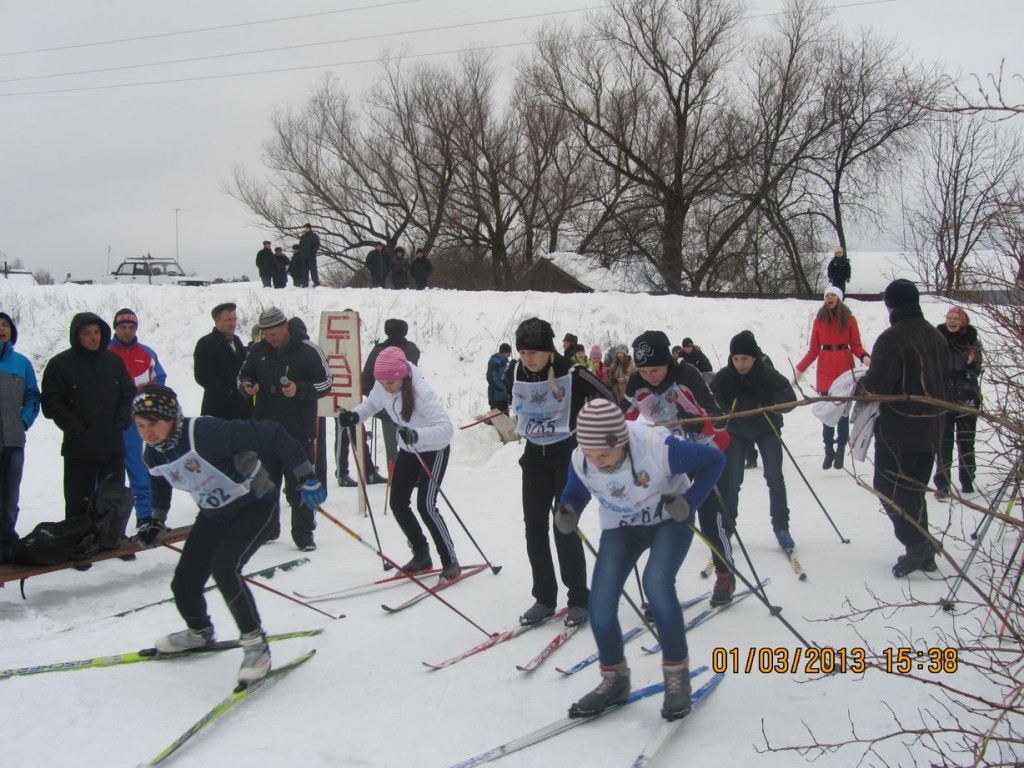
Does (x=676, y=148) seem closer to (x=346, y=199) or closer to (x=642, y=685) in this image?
(x=346, y=199)

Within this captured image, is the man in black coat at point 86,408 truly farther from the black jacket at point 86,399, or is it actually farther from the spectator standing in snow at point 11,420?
the spectator standing in snow at point 11,420

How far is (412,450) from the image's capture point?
5.57m

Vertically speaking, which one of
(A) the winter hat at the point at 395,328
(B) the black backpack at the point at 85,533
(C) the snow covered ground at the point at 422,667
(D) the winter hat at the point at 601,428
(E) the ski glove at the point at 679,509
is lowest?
(C) the snow covered ground at the point at 422,667

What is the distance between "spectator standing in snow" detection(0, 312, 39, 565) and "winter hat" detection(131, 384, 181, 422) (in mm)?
2378

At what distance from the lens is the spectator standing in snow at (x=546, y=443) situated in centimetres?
473

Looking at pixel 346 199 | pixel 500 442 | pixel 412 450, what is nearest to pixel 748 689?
pixel 412 450

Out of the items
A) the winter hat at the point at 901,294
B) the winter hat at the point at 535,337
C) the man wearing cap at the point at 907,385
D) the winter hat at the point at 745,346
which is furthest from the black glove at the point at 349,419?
the winter hat at the point at 901,294

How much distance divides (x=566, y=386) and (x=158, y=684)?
2694 millimetres

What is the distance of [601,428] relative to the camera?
3.46 meters

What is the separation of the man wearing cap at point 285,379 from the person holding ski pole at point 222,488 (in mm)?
2236

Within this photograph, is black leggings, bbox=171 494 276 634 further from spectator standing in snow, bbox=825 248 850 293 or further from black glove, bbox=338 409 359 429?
spectator standing in snow, bbox=825 248 850 293

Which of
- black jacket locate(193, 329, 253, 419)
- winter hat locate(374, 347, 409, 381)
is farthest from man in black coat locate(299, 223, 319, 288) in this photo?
winter hat locate(374, 347, 409, 381)

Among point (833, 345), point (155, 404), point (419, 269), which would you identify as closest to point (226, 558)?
point (155, 404)
